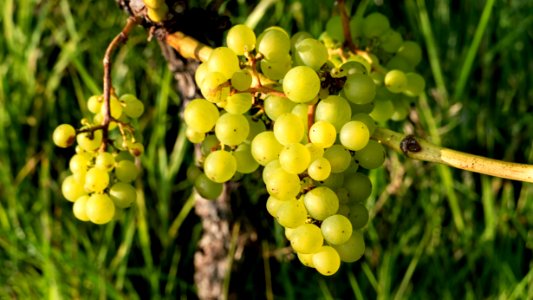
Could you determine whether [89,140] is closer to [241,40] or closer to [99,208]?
[99,208]

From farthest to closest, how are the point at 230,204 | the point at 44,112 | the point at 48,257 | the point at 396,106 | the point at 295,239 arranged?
the point at 44,112
the point at 48,257
the point at 230,204
the point at 396,106
the point at 295,239

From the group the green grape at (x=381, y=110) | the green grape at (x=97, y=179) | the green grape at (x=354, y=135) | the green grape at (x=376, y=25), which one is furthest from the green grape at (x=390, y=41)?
the green grape at (x=97, y=179)

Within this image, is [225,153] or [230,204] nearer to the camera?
[225,153]

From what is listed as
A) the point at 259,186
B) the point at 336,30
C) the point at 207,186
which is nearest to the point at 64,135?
the point at 207,186

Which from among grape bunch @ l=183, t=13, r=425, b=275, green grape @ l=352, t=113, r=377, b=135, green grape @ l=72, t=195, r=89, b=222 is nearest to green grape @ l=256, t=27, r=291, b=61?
A: grape bunch @ l=183, t=13, r=425, b=275

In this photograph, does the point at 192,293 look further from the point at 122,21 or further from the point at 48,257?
the point at 122,21

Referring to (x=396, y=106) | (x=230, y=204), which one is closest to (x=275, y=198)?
(x=396, y=106)

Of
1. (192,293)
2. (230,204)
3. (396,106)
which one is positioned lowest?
(192,293)

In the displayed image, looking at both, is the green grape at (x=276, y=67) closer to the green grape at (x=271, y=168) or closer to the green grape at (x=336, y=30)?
the green grape at (x=271, y=168)
